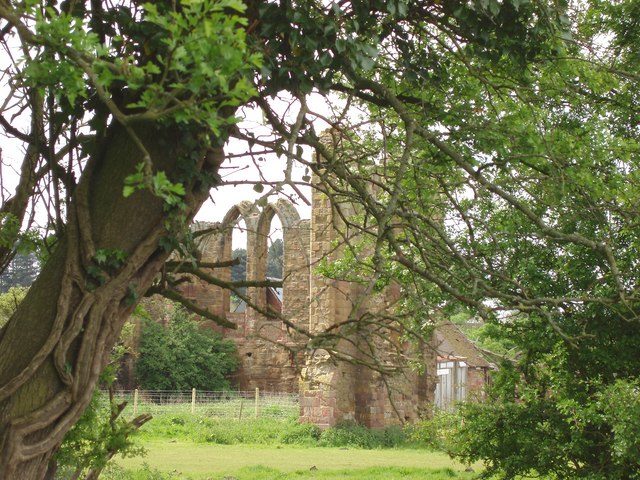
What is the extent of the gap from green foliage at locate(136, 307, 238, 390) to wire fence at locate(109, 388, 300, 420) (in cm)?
41

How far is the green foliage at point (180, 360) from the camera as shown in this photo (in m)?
25.7

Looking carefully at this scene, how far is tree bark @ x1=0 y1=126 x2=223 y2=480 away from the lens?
134 inches

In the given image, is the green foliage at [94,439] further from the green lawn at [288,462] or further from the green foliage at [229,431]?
the green foliage at [229,431]

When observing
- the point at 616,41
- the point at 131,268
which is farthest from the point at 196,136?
the point at 616,41

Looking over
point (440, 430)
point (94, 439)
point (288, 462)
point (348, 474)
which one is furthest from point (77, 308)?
point (288, 462)

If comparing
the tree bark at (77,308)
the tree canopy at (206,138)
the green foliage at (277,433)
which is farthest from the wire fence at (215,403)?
the tree bark at (77,308)

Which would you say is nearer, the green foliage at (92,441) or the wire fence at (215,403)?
the green foliage at (92,441)

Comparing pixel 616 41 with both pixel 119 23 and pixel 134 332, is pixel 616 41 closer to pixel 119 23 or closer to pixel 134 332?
pixel 119 23

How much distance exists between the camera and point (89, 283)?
3.53m

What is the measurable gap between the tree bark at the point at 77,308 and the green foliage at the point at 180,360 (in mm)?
22275

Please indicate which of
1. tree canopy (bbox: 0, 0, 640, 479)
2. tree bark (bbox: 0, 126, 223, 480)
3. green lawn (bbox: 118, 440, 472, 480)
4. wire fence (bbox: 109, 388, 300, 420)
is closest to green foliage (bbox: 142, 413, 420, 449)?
green lawn (bbox: 118, 440, 472, 480)

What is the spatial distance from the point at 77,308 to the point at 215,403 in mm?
20229

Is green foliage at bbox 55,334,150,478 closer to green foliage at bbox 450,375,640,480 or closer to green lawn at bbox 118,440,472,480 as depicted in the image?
green foliage at bbox 450,375,640,480

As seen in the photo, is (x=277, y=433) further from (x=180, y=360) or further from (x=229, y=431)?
(x=180, y=360)
